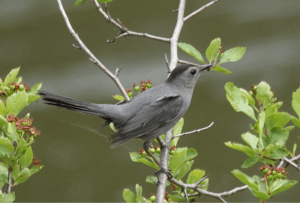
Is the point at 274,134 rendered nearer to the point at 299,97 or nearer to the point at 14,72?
the point at 299,97

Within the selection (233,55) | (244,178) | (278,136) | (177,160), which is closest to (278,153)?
(278,136)

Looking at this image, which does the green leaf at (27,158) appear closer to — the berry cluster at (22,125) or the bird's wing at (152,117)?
the berry cluster at (22,125)

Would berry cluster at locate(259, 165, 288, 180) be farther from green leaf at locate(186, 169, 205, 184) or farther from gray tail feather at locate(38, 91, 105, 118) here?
gray tail feather at locate(38, 91, 105, 118)

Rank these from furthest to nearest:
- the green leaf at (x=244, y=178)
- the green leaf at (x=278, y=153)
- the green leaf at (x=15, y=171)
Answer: the green leaf at (x=15, y=171), the green leaf at (x=278, y=153), the green leaf at (x=244, y=178)

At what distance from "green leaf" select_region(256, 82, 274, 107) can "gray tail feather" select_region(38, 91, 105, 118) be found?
0.75m

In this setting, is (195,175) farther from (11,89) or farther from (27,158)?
(11,89)

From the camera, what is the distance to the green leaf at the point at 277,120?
3.63 feet

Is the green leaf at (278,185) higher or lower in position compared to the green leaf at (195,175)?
higher

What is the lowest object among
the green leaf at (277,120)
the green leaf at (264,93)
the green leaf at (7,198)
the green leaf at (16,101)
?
the green leaf at (7,198)

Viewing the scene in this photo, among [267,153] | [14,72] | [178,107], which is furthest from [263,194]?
[14,72]

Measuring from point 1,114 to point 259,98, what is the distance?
0.92m

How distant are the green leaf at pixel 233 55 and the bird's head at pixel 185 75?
0.23 m

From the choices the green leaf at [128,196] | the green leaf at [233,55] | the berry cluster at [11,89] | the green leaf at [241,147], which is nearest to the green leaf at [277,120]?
the green leaf at [241,147]

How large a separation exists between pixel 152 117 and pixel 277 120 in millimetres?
681
